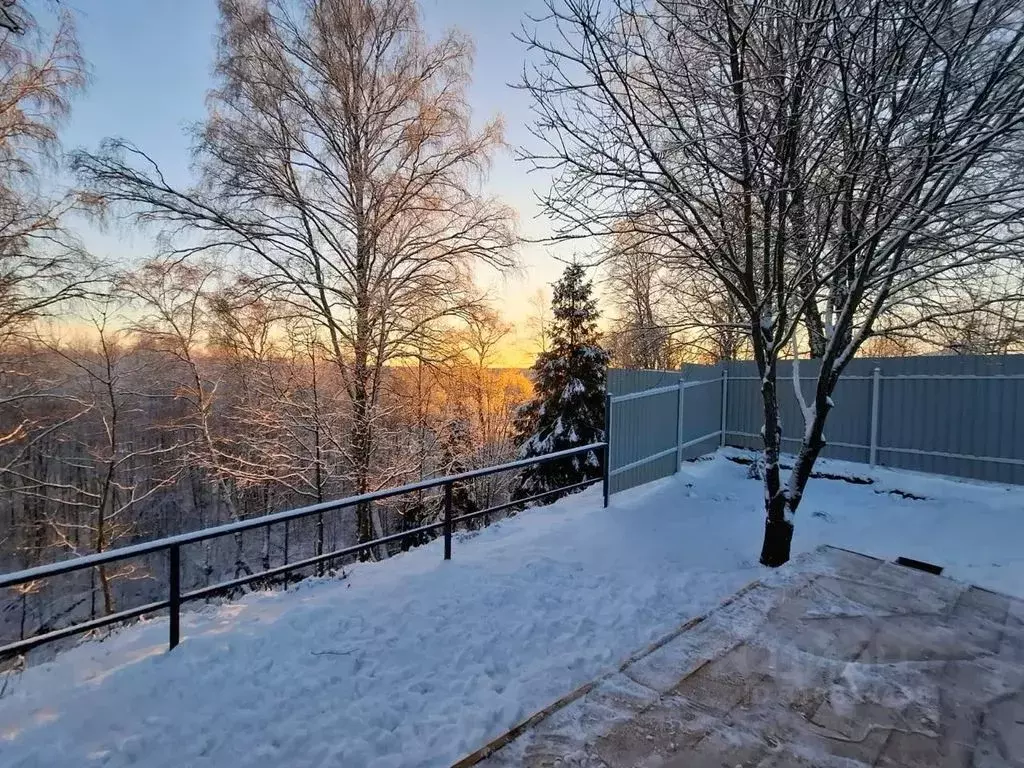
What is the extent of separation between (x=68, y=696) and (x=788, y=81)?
6080 millimetres

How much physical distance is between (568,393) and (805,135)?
34.7 ft

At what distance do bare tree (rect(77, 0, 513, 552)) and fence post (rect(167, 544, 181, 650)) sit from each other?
806 centimetres

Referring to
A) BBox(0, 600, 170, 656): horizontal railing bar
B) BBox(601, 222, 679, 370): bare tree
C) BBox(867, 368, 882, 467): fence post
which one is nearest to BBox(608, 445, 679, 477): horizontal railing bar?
BBox(601, 222, 679, 370): bare tree

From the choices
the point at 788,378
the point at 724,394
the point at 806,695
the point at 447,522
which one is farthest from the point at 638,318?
the point at 806,695

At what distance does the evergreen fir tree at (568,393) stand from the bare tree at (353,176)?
4546 mm

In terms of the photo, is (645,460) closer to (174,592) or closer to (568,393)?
(174,592)

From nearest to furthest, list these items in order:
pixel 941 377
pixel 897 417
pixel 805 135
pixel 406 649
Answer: pixel 406 649 < pixel 805 135 < pixel 941 377 < pixel 897 417

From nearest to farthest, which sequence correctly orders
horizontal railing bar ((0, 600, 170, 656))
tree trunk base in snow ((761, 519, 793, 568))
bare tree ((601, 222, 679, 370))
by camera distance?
horizontal railing bar ((0, 600, 170, 656)) → tree trunk base in snow ((761, 519, 793, 568)) → bare tree ((601, 222, 679, 370))

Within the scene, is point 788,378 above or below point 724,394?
above

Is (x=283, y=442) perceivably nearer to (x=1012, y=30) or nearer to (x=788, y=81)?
(x=788, y=81)

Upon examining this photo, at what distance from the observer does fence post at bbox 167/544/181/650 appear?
10.0 ft

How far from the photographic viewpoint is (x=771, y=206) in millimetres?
4570

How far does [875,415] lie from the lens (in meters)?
7.84

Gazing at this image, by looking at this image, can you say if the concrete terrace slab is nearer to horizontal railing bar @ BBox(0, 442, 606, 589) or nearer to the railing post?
horizontal railing bar @ BBox(0, 442, 606, 589)
